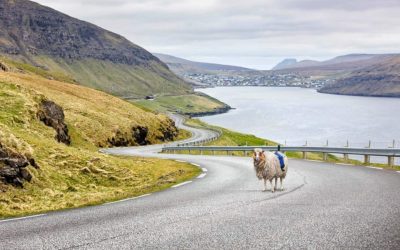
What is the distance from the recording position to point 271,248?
25.2 ft

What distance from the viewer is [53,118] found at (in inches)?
1769

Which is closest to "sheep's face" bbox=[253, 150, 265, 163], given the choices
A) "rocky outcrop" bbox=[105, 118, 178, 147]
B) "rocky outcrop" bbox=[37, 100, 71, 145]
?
"rocky outcrop" bbox=[37, 100, 71, 145]

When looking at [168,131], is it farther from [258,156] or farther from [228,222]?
[228,222]

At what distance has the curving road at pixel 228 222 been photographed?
8.20m

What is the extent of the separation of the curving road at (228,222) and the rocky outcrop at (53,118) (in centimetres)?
2922

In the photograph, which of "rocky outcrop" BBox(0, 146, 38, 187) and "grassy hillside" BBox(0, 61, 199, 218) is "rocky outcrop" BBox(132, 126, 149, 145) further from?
"rocky outcrop" BBox(0, 146, 38, 187)

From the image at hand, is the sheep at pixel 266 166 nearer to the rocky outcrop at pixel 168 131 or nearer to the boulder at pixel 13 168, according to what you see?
the boulder at pixel 13 168

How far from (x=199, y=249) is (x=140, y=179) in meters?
19.2

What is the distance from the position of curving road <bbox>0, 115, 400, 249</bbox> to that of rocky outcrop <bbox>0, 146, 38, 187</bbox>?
5791 mm

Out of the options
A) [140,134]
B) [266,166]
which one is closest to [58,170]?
[266,166]

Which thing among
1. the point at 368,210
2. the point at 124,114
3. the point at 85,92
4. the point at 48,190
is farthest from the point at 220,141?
the point at 368,210

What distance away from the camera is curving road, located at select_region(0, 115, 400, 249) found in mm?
8203

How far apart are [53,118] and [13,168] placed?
27.6 meters

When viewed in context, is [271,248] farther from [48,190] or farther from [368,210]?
[48,190]
